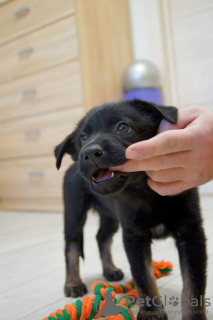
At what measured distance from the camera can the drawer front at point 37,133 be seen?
3.53m

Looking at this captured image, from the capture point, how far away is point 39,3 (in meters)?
3.62

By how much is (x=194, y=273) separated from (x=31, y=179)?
3044 mm

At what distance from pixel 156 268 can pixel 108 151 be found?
82 centimetres

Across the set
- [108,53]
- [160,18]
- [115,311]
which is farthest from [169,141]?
[160,18]

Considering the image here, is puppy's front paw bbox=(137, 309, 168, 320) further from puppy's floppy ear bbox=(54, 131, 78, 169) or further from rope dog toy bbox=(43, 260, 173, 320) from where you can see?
puppy's floppy ear bbox=(54, 131, 78, 169)

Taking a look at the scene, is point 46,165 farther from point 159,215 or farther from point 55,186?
point 159,215

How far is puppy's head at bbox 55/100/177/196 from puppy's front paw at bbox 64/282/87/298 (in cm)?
59

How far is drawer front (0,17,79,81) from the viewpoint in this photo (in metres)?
3.46

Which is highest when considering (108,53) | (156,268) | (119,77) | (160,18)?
(160,18)

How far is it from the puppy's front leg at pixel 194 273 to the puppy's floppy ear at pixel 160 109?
0.40 metres

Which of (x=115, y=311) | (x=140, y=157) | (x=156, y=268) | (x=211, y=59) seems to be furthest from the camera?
(x=211, y=59)

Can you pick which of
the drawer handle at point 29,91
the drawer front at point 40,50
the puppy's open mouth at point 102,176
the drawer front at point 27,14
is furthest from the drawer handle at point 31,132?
the puppy's open mouth at point 102,176

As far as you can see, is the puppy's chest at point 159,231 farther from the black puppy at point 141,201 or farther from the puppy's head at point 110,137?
the puppy's head at point 110,137

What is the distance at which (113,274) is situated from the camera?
166 centimetres
